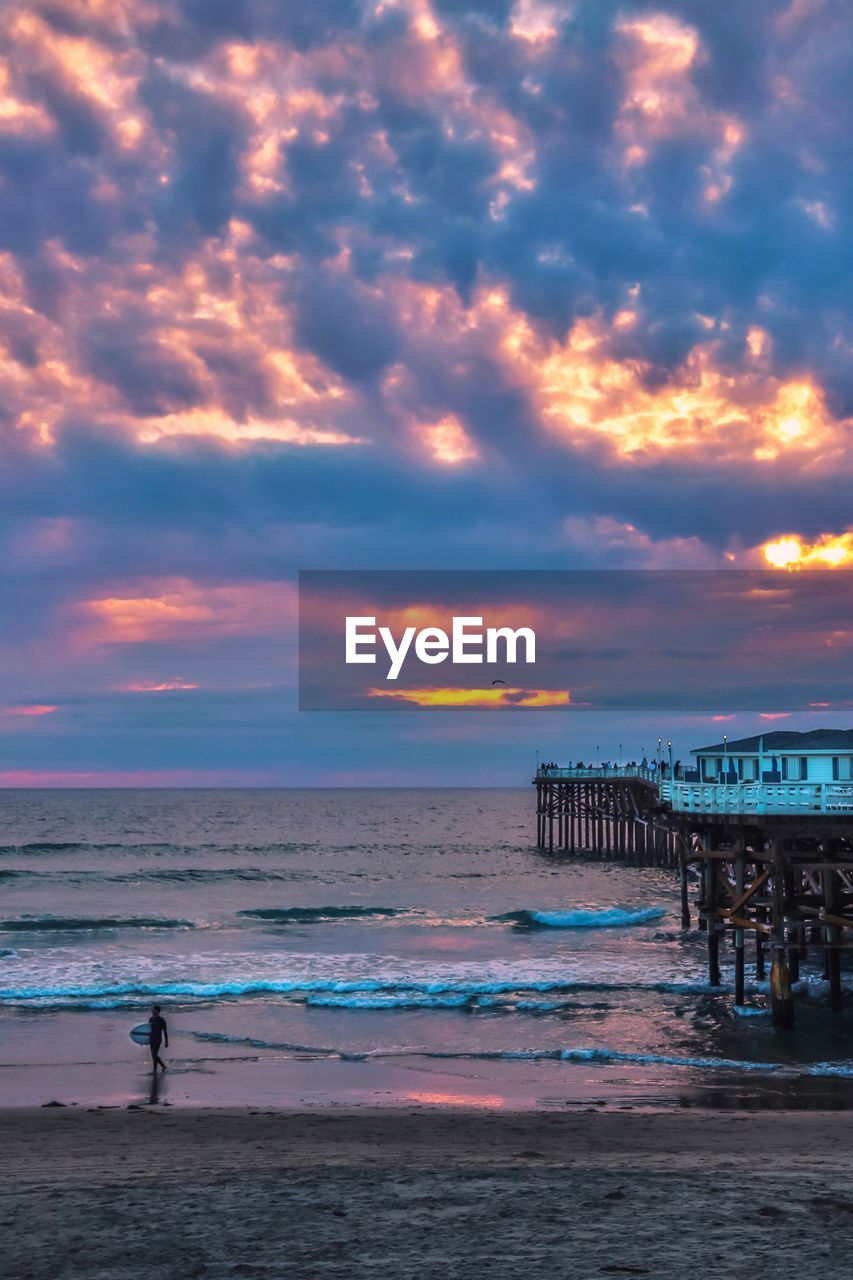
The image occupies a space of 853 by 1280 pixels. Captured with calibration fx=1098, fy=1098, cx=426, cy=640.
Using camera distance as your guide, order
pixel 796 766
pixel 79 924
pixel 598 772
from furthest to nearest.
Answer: pixel 598 772
pixel 79 924
pixel 796 766

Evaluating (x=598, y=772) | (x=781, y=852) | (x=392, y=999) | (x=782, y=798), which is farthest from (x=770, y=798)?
(x=598, y=772)

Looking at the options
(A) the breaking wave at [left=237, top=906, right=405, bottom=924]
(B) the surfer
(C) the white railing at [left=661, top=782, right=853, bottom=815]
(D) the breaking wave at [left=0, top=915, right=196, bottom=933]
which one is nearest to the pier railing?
(C) the white railing at [left=661, top=782, right=853, bottom=815]

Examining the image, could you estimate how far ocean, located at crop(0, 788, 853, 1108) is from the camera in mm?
20797

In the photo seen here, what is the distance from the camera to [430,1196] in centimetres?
1209

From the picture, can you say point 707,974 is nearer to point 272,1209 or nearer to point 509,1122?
point 509,1122

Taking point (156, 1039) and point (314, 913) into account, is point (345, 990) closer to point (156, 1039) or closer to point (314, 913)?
point (156, 1039)

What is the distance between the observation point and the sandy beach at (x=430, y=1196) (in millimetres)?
10008

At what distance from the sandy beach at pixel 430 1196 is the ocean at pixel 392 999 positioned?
2.85 metres

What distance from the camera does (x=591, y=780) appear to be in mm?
74938

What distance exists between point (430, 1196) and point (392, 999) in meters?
17.8

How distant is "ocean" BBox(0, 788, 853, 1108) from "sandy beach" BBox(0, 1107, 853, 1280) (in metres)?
2.85

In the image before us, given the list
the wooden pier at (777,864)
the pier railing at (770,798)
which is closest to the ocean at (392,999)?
the wooden pier at (777,864)

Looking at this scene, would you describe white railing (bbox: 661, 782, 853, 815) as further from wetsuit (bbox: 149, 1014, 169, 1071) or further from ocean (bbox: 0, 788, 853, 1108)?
wetsuit (bbox: 149, 1014, 169, 1071)

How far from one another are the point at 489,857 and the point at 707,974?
5686 centimetres
